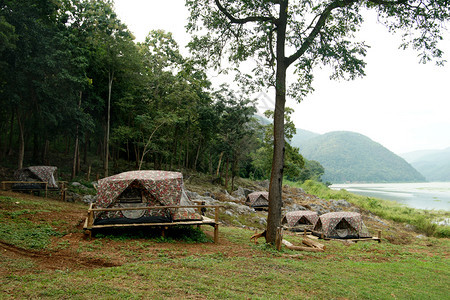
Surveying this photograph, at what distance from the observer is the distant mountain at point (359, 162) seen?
14062cm

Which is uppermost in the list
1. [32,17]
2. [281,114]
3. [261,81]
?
[32,17]

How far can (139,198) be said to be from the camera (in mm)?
10969

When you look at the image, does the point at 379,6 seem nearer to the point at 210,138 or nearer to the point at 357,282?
the point at 357,282

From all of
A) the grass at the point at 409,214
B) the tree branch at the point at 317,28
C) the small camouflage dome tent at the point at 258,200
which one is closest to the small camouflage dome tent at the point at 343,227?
the tree branch at the point at 317,28

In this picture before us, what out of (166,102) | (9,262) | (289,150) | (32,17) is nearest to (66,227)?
(9,262)

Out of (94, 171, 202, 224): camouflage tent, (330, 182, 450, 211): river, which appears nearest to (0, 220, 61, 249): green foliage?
(94, 171, 202, 224): camouflage tent

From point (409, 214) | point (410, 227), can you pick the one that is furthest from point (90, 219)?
point (409, 214)

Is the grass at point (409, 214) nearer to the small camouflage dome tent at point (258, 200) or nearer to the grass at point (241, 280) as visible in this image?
the small camouflage dome tent at point (258, 200)

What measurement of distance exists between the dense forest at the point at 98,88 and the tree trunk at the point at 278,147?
10.3 feet

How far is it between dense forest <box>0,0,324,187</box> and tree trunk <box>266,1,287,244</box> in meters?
3.15

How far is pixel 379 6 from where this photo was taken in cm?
1127

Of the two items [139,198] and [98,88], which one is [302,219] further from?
[98,88]

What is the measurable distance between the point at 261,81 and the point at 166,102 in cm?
1637

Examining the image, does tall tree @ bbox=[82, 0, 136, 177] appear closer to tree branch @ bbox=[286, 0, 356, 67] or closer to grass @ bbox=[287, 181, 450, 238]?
tree branch @ bbox=[286, 0, 356, 67]
